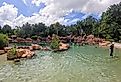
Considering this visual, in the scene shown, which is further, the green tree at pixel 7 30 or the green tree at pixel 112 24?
the green tree at pixel 7 30

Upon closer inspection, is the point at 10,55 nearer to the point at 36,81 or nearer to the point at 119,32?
the point at 36,81

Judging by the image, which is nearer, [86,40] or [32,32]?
[86,40]

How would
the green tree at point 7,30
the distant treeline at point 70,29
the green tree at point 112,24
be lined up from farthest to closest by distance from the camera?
1. the green tree at point 7,30
2. the distant treeline at point 70,29
3. the green tree at point 112,24

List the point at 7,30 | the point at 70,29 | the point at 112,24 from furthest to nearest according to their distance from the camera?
the point at 70,29
the point at 7,30
the point at 112,24

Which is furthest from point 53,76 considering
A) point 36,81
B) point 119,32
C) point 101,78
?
point 119,32

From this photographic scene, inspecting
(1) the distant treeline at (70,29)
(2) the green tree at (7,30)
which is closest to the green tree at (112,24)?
(1) the distant treeline at (70,29)

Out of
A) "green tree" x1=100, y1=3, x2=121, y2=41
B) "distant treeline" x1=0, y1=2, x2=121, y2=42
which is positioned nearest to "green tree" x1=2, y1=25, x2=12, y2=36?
"distant treeline" x1=0, y1=2, x2=121, y2=42

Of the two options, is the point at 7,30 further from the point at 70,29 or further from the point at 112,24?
the point at 112,24

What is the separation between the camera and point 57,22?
11988cm

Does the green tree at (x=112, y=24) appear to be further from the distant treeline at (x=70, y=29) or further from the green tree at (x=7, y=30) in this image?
the green tree at (x=7, y=30)

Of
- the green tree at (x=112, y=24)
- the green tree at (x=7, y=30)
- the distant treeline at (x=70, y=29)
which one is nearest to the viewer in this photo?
the green tree at (x=112, y=24)

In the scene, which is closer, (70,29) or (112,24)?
(112,24)

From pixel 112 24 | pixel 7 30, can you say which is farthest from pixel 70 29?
pixel 112 24

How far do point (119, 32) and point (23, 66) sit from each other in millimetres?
57510
